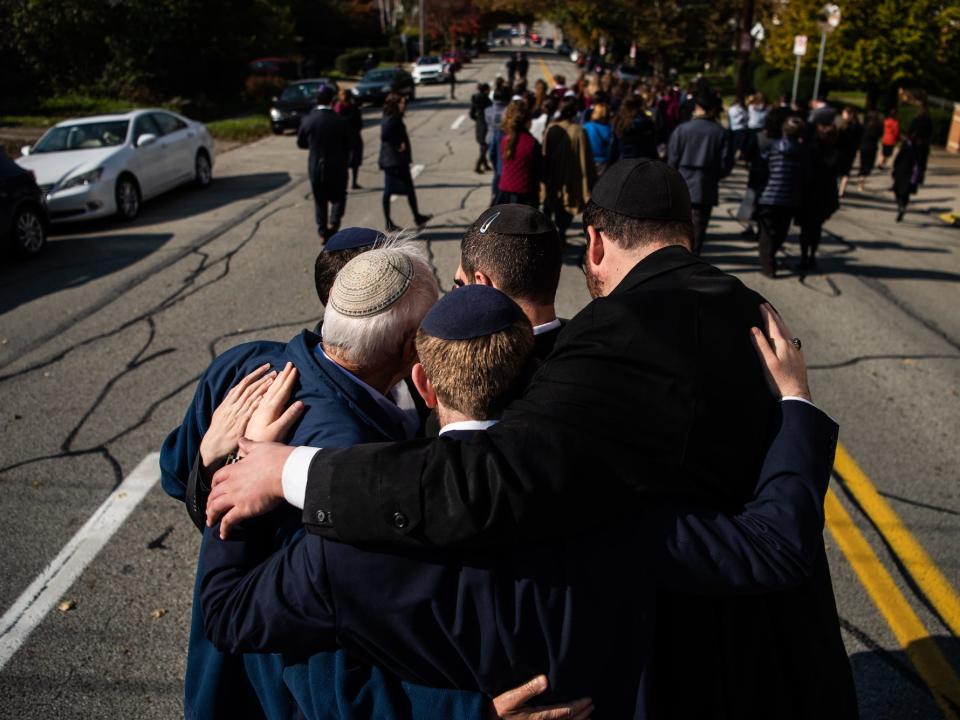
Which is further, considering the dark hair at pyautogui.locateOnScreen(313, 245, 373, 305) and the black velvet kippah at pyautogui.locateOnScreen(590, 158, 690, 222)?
the dark hair at pyautogui.locateOnScreen(313, 245, 373, 305)

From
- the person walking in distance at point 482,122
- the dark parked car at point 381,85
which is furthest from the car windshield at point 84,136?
the dark parked car at point 381,85

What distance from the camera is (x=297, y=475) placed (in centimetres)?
162

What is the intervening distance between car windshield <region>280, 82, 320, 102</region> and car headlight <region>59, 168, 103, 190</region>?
12.3 meters

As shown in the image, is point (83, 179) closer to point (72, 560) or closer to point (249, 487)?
point (72, 560)

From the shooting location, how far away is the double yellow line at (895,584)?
3.33 meters

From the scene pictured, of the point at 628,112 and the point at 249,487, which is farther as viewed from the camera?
the point at 628,112

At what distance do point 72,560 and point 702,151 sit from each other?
7223 millimetres

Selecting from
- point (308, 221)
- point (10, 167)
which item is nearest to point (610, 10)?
point (308, 221)

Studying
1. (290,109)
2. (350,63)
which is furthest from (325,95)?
(350,63)

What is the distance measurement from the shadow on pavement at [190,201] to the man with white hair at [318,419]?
10.7 m

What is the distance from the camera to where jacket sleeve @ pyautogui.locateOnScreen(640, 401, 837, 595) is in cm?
161

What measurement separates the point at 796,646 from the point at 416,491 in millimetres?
917

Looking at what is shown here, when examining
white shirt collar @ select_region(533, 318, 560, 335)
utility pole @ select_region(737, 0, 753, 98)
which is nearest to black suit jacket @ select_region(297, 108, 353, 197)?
white shirt collar @ select_region(533, 318, 560, 335)

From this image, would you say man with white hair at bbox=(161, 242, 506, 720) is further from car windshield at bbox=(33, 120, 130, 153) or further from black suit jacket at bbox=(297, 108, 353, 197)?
car windshield at bbox=(33, 120, 130, 153)
